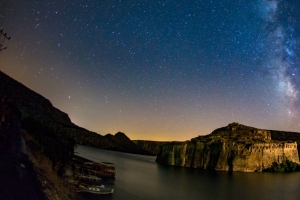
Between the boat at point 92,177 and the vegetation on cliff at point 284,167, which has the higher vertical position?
the vegetation on cliff at point 284,167

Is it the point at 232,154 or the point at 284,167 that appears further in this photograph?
the point at 284,167

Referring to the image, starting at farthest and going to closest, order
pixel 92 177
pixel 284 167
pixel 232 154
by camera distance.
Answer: pixel 284 167 → pixel 232 154 → pixel 92 177

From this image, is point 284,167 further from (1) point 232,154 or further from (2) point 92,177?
(2) point 92,177

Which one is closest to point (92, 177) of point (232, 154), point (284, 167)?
point (232, 154)

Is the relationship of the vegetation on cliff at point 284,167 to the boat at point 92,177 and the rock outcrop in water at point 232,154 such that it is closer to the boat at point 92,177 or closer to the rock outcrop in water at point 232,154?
the rock outcrop in water at point 232,154

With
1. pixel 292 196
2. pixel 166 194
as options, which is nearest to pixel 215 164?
pixel 292 196

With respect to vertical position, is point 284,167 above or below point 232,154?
below

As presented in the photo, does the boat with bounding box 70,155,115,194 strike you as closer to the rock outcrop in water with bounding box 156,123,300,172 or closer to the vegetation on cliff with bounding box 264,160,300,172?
the rock outcrop in water with bounding box 156,123,300,172

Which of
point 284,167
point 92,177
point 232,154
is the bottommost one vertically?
point 92,177

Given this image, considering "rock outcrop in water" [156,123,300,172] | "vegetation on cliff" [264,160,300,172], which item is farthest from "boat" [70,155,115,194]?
"vegetation on cliff" [264,160,300,172]

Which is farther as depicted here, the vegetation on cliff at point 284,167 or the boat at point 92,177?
the vegetation on cliff at point 284,167

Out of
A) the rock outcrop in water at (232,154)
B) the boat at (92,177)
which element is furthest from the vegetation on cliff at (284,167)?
the boat at (92,177)

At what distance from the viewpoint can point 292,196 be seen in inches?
1935

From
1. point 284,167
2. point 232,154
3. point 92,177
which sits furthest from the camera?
point 284,167
